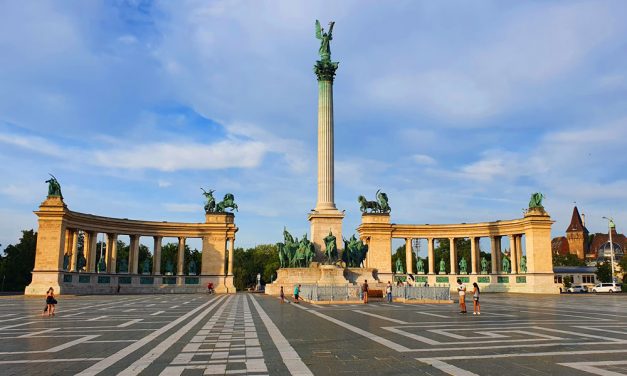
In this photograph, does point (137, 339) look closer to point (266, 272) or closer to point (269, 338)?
point (269, 338)

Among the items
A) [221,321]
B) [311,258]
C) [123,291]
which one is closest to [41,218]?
[123,291]

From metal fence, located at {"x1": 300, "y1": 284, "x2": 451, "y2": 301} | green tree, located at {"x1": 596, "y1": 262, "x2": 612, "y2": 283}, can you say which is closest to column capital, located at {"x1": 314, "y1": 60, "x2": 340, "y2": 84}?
metal fence, located at {"x1": 300, "y1": 284, "x2": 451, "y2": 301}

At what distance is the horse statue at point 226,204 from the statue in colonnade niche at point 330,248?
3438 centimetres

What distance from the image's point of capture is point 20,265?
269ft

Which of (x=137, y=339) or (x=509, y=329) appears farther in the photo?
(x=509, y=329)

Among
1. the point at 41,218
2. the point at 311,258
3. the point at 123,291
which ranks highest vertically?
the point at 41,218

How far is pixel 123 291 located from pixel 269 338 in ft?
205

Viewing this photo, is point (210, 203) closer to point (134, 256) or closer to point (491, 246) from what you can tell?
point (134, 256)

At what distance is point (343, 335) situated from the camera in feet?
57.4

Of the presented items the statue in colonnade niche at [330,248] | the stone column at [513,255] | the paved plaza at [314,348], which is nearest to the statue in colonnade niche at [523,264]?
the stone column at [513,255]

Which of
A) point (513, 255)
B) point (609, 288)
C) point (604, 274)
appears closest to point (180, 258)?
point (513, 255)

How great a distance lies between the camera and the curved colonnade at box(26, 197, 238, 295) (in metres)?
64.1

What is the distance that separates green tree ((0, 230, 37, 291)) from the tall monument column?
52.5 metres

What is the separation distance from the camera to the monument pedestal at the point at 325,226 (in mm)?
57656
